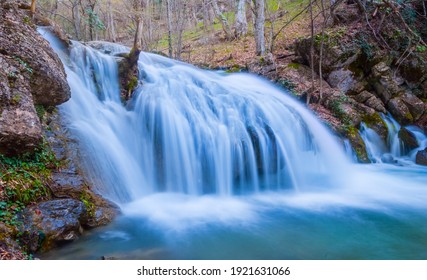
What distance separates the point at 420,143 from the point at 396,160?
1319mm

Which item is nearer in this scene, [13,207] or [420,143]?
[13,207]

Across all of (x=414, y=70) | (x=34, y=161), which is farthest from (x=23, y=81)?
(x=414, y=70)

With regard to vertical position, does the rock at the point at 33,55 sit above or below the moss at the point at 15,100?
above

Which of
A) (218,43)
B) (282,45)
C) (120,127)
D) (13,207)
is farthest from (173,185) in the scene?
(218,43)

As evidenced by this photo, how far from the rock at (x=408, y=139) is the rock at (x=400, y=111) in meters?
0.67

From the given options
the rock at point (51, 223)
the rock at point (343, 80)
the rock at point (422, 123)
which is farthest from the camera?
the rock at point (343, 80)

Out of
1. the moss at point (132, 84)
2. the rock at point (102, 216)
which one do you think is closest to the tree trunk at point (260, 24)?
the moss at point (132, 84)

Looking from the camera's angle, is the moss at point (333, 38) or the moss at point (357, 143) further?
the moss at point (333, 38)

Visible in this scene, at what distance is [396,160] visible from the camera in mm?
8500

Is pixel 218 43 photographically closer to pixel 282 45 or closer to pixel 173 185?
pixel 282 45

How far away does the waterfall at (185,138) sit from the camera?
222 inches

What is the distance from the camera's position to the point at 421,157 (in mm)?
8133

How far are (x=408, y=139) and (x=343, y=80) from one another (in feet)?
9.29

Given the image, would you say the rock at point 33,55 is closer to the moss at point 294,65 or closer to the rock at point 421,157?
the moss at point 294,65
